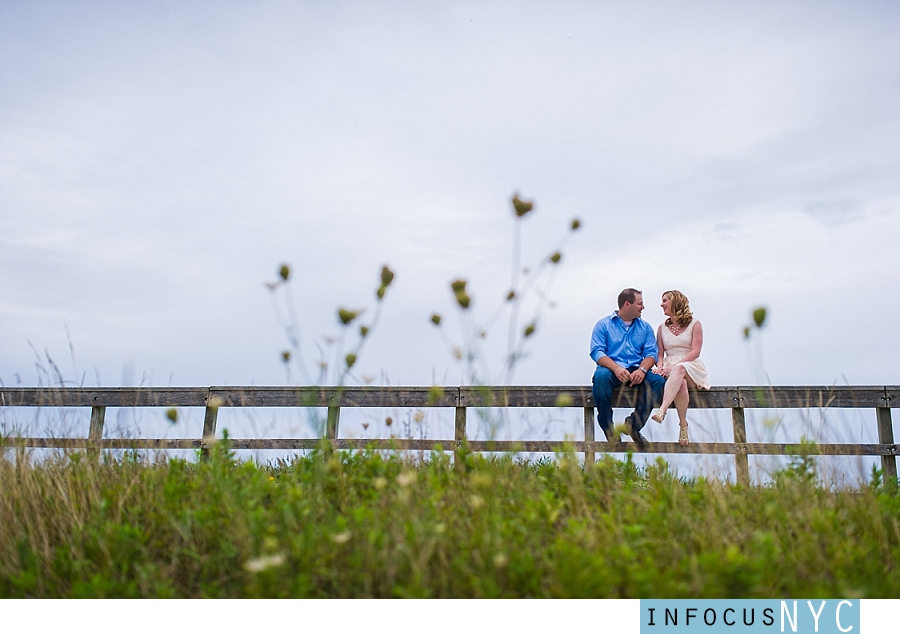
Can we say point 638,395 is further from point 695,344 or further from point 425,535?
point 425,535

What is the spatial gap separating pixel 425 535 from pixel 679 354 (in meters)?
4.77

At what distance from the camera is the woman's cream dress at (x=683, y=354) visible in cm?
672

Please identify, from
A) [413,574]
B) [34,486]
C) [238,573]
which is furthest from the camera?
[34,486]

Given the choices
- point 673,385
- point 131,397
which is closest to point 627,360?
point 673,385

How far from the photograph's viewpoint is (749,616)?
8.62ft

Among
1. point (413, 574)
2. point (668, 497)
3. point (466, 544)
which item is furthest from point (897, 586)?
point (413, 574)

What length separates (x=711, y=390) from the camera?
22.4 ft

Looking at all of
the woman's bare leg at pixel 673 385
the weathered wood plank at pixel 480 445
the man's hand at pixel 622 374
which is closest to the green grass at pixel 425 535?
the weathered wood plank at pixel 480 445

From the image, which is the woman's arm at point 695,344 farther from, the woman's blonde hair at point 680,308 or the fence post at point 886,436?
the fence post at point 886,436

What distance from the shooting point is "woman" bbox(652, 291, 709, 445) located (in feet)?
21.8

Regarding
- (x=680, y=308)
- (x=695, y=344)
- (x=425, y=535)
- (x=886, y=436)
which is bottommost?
(x=425, y=535)

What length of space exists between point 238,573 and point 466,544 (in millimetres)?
947

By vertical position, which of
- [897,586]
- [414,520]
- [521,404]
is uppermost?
[521,404]

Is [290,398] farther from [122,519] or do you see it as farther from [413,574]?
[413,574]
